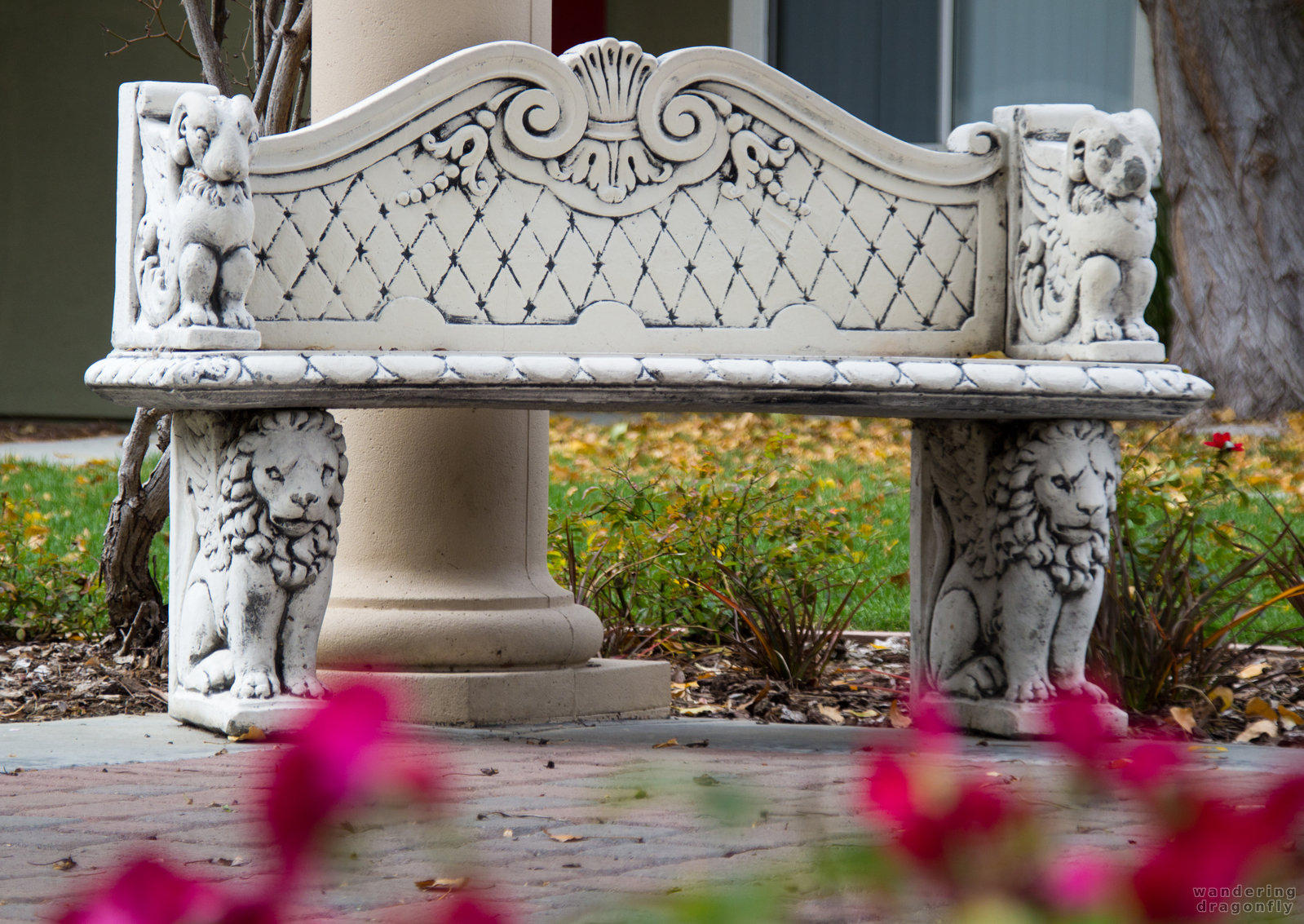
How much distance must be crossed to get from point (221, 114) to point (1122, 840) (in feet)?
8.56

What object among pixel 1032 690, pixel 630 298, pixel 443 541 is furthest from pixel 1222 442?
pixel 443 541

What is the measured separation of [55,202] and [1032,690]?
13.0 m

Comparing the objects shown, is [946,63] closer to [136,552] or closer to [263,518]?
[136,552]

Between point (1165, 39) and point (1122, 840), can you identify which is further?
point (1165, 39)

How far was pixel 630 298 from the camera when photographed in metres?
4.28

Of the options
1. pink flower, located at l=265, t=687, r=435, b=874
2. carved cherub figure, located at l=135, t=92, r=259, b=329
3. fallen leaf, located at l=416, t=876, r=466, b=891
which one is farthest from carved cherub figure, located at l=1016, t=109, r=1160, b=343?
pink flower, located at l=265, t=687, r=435, b=874

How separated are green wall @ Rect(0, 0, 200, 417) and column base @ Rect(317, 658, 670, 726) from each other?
37.2 feet

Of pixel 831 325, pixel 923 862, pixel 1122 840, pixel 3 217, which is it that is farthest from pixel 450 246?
pixel 3 217

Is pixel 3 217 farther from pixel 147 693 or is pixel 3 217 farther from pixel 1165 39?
pixel 147 693

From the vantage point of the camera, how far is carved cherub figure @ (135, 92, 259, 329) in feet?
12.5

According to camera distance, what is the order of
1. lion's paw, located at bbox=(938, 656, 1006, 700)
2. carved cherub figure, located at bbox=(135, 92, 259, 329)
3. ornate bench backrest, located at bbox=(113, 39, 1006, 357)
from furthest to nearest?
1. lion's paw, located at bbox=(938, 656, 1006, 700)
2. ornate bench backrest, located at bbox=(113, 39, 1006, 357)
3. carved cherub figure, located at bbox=(135, 92, 259, 329)

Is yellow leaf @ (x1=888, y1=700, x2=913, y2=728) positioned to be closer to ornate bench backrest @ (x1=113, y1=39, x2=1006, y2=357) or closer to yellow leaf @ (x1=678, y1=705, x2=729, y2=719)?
yellow leaf @ (x1=678, y1=705, x2=729, y2=719)

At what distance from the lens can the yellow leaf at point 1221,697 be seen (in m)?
4.64

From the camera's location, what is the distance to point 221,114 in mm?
3852
